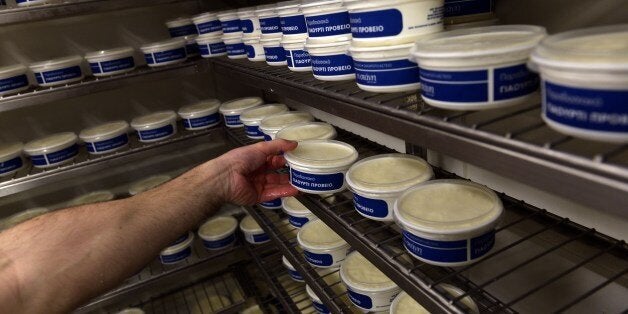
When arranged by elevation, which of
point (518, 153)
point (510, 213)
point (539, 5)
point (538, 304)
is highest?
point (539, 5)

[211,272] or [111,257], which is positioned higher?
[111,257]

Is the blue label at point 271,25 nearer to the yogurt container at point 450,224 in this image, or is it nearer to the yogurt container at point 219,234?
the yogurt container at point 450,224

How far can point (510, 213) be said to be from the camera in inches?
43.9

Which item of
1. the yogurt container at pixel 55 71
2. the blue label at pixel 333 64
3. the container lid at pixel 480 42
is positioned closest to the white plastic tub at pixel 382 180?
the blue label at pixel 333 64

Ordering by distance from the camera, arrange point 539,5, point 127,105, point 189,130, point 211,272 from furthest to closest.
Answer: point 211,272
point 127,105
point 189,130
point 539,5

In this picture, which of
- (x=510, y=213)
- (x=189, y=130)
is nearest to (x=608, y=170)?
(x=510, y=213)

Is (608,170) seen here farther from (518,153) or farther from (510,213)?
(510,213)

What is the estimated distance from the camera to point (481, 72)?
25.9 inches

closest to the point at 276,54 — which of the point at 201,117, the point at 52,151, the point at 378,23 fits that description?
the point at 378,23

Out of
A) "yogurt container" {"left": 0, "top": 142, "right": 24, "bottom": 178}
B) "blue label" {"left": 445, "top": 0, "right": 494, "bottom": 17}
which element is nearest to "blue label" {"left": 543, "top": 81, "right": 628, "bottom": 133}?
"blue label" {"left": 445, "top": 0, "right": 494, "bottom": 17}

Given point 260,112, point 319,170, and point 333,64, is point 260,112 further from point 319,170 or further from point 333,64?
point 333,64

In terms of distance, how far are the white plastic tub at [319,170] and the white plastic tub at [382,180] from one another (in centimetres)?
4

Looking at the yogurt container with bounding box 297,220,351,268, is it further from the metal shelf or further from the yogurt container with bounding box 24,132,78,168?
the yogurt container with bounding box 24,132,78,168

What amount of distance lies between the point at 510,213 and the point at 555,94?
25.3 inches
